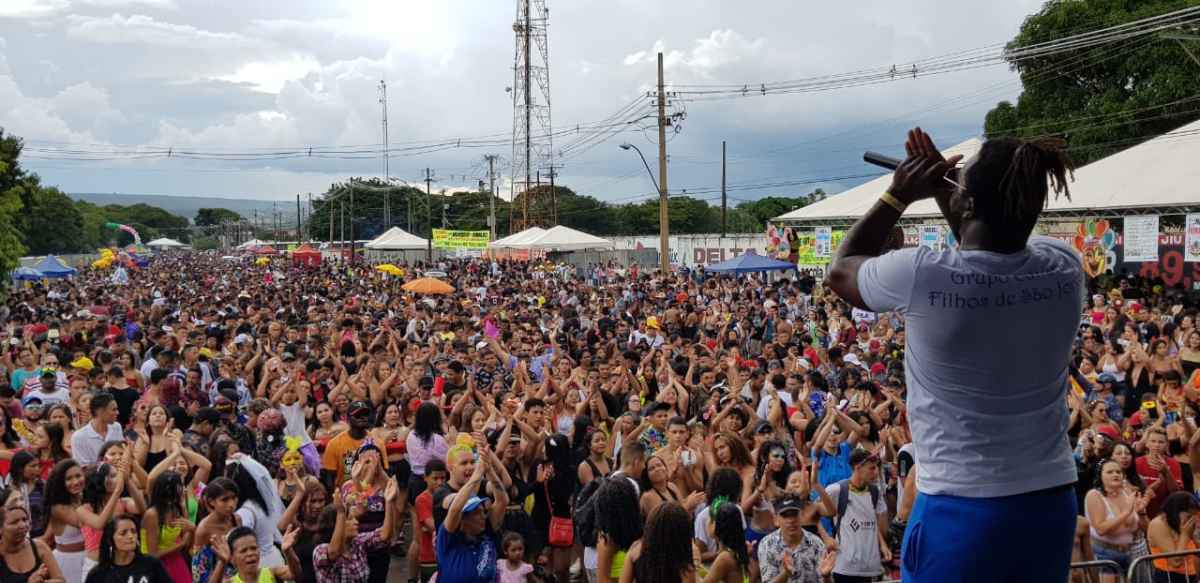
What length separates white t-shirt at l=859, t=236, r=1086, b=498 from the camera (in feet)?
6.00

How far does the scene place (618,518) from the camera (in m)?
5.18

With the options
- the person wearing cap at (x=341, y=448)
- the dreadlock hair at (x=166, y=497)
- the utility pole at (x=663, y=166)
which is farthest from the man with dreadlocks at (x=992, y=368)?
the utility pole at (x=663, y=166)

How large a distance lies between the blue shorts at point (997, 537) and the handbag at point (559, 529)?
504 cm

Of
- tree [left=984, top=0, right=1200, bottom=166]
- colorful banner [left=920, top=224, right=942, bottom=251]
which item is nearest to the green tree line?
tree [left=984, top=0, right=1200, bottom=166]

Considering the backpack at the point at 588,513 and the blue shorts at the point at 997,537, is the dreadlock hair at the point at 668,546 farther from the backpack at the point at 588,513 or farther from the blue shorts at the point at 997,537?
the blue shorts at the point at 997,537

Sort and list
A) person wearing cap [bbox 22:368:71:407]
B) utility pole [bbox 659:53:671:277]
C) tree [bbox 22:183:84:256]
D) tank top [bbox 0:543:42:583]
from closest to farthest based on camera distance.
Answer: tank top [bbox 0:543:42:583]
person wearing cap [bbox 22:368:71:407]
utility pole [bbox 659:53:671:277]
tree [bbox 22:183:84:256]

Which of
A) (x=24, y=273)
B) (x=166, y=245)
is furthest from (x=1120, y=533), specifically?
(x=166, y=245)

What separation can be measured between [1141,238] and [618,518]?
1560 centimetres

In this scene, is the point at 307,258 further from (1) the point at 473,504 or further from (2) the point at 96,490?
(1) the point at 473,504

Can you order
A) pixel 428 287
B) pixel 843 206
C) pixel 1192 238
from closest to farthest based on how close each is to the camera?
pixel 1192 238
pixel 428 287
pixel 843 206

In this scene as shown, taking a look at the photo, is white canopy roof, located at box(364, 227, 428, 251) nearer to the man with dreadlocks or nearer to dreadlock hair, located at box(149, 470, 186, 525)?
dreadlock hair, located at box(149, 470, 186, 525)

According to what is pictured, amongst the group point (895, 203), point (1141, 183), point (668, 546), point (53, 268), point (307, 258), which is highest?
point (1141, 183)

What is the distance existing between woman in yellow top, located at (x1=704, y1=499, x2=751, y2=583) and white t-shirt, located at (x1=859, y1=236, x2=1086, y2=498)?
297 cm

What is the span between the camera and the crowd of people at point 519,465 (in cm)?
531
